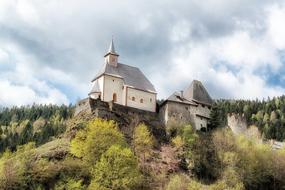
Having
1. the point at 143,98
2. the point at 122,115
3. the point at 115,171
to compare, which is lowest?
the point at 115,171

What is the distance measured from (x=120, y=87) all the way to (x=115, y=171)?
61.9 ft

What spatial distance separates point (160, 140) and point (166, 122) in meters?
3.50

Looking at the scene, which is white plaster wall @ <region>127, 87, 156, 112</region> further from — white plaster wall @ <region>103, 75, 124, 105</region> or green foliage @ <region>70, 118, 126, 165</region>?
green foliage @ <region>70, 118, 126, 165</region>

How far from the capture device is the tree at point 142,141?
6562 centimetres

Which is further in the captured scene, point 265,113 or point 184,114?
point 265,113

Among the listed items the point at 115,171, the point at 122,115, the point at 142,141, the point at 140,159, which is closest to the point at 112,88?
the point at 122,115

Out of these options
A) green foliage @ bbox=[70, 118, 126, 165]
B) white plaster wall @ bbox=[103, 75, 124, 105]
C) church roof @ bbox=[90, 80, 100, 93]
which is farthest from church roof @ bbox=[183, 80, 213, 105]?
green foliage @ bbox=[70, 118, 126, 165]

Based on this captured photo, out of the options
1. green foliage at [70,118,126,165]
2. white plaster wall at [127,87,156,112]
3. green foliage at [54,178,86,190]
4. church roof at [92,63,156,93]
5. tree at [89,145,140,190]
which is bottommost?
green foliage at [54,178,86,190]

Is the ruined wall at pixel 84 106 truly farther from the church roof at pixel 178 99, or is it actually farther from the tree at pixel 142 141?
the church roof at pixel 178 99

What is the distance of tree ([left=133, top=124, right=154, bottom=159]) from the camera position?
6562cm

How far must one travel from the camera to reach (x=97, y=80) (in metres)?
73.1

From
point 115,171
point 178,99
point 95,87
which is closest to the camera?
point 115,171

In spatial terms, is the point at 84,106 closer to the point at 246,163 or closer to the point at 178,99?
the point at 178,99

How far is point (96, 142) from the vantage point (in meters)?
61.1
